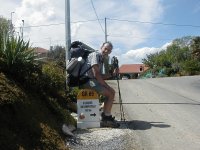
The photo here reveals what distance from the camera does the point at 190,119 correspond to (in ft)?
32.4

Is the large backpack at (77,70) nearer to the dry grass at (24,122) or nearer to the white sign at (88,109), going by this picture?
the white sign at (88,109)

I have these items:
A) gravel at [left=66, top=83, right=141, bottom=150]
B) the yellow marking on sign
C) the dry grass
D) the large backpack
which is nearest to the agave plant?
the dry grass

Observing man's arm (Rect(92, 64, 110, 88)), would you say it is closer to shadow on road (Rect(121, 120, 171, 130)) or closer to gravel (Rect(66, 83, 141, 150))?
gravel (Rect(66, 83, 141, 150))

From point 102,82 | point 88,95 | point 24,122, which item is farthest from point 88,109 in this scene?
point 24,122

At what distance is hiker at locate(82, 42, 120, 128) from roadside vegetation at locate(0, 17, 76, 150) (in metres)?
0.72

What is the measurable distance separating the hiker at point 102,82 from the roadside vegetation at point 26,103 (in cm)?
72

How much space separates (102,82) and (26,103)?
6.71 feet

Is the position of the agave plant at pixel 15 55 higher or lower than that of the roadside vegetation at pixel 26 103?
higher

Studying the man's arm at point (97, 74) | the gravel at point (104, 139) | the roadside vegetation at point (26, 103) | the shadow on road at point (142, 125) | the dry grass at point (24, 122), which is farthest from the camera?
the shadow on road at point (142, 125)

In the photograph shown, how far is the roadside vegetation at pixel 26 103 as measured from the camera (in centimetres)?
603

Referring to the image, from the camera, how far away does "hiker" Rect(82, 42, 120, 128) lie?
8617 mm

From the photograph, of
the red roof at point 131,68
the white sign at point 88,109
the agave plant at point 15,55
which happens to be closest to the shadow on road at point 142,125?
the white sign at point 88,109

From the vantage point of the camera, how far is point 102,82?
866cm

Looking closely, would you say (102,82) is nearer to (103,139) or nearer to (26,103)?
(103,139)
